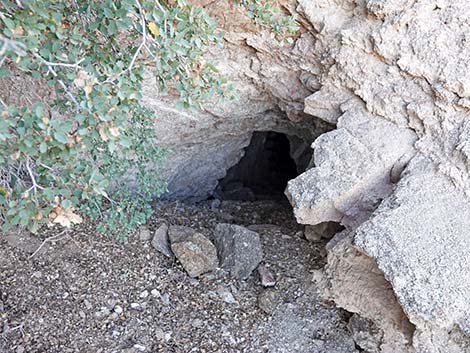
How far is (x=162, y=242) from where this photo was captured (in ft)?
8.06

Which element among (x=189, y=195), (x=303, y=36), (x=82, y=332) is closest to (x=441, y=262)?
(x=303, y=36)

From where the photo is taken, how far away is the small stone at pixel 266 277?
227 centimetres

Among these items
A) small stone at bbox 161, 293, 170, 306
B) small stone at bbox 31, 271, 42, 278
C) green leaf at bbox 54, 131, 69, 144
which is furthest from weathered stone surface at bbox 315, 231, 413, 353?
small stone at bbox 31, 271, 42, 278

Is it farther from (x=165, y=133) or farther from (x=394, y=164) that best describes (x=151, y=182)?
(x=394, y=164)

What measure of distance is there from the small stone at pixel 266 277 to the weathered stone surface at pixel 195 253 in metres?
0.22

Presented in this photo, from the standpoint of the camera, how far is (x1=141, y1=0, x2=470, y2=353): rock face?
168 centimetres

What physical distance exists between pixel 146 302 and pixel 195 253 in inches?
12.2

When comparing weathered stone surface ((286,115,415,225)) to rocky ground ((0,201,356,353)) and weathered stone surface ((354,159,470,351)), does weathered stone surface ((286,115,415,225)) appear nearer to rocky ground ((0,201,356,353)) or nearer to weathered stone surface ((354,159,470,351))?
weathered stone surface ((354,159,470,351))

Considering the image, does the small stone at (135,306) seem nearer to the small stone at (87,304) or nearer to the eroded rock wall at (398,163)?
the small stone at (87,304)

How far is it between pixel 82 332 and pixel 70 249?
45 cm

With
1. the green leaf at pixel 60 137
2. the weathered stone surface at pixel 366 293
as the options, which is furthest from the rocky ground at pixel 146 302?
the green leaf at pixel 60 137

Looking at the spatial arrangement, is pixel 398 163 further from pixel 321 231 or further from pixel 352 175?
pixel 321 231

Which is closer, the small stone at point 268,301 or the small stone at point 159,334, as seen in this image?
the small stone at point 159,334

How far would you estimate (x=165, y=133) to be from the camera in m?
2.79
